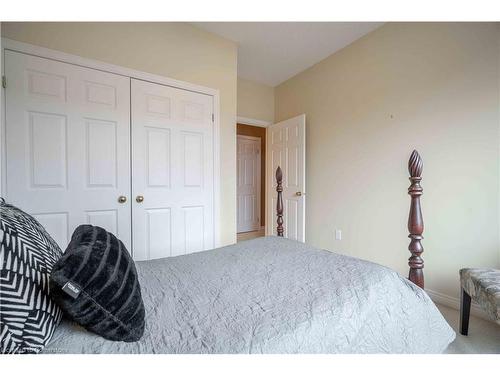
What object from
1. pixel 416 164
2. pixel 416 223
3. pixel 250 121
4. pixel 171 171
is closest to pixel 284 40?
pixel 250 121

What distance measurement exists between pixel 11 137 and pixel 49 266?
1.56 metres

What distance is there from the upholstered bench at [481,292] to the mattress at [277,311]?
0.47 meters

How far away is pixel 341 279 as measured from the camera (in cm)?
98

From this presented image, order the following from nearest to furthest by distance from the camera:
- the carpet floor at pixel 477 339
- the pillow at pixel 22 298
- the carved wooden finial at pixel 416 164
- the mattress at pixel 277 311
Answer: the pillow at pixel 22 298 < the mattress at pixel 277 311 < the carved wooden finial at pixel 416 164 < the carpet floor at pixel 477 339

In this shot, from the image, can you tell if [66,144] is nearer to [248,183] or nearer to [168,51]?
[168,51]

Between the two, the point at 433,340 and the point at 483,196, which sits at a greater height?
the point at 483,196

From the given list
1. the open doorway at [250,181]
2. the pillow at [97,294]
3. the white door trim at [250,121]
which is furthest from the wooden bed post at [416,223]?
the open doorway at [250,181]

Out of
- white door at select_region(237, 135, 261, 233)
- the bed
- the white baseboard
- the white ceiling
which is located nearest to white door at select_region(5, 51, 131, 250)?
the bed

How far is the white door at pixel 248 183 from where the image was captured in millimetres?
Result: 5039

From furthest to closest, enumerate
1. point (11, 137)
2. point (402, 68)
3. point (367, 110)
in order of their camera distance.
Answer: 1. point (367, 110)
2. point (402, 68)
3. point (11, 137)

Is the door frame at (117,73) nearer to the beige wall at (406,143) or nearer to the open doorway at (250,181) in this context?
the beige wall at (406,143)

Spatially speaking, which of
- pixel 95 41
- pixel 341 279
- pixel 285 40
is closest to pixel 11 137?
pixel 95 41

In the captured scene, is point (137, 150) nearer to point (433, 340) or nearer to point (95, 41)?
point (95, 41)

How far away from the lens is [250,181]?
5.20 m
